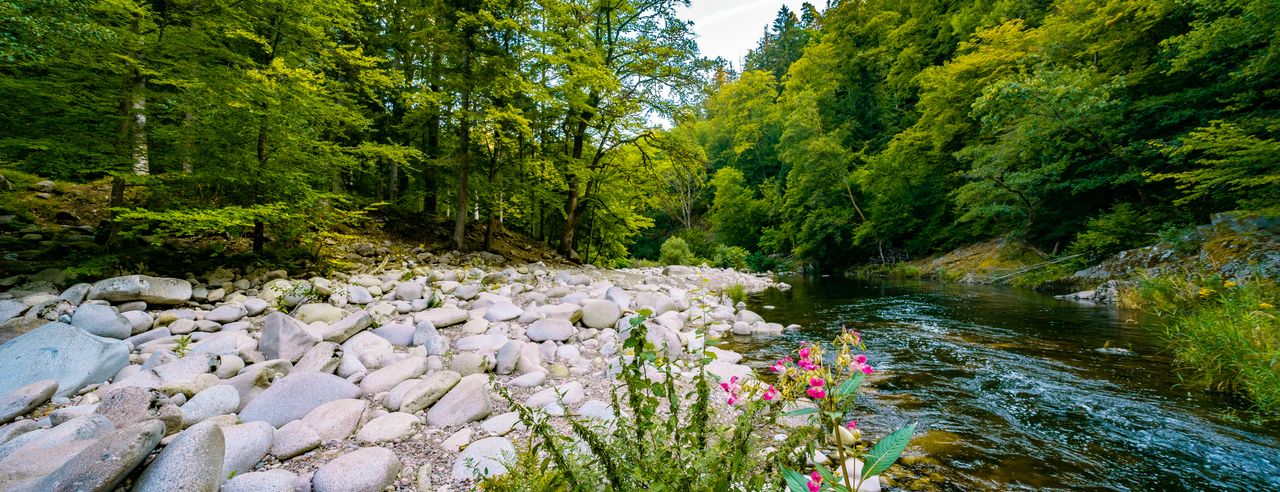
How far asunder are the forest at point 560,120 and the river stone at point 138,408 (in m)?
2.93

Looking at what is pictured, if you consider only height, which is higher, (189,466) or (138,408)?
(189,466)

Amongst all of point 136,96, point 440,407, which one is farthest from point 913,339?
point 136,96

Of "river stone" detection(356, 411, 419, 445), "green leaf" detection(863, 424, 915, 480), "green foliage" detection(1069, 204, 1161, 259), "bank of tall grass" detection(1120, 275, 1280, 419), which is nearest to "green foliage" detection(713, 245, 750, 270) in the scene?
"green foliage" detection(1069, 204, 1161, 259)

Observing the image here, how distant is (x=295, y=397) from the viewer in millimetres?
2715

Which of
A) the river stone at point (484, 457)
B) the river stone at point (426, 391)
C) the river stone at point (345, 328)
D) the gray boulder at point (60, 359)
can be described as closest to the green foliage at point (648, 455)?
the river stone at point (484, 457)

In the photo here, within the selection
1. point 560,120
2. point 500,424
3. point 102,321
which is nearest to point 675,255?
point 560,120

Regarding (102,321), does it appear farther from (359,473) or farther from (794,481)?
(794,481)

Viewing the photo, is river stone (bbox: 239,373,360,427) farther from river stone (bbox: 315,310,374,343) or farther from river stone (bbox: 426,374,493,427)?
river stone (bbox: 315,310,374,343)

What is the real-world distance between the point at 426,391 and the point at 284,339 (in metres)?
1.78

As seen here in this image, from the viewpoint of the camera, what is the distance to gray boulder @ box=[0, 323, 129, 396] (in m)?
2.78

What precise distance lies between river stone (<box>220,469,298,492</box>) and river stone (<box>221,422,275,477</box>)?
20 centimetres

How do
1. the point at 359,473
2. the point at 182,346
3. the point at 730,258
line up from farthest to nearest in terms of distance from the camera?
the point at 730,258, the point at 182,346, the point at 359,473

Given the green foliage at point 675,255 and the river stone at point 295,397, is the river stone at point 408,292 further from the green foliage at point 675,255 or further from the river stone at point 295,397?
the green foliage at point 675,255

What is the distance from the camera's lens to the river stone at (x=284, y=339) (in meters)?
3.63
